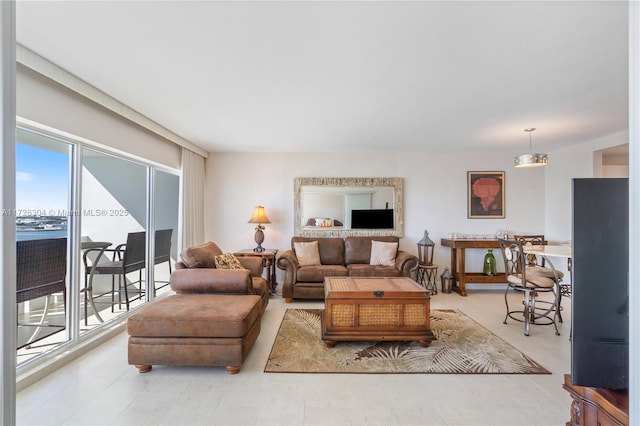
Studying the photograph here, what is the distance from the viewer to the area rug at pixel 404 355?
234cm

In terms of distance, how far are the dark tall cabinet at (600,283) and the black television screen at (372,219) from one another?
4.16 metres

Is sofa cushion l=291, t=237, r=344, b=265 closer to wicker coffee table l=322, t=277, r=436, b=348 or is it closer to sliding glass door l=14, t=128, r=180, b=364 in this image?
wicker coffee table l=322, t=277, r=436, b=348

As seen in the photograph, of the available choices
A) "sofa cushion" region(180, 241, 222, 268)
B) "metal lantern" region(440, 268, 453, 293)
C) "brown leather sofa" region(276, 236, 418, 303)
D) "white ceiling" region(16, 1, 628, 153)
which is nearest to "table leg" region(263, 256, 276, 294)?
"brown leather sofa" region(276, 236, 418, 303)

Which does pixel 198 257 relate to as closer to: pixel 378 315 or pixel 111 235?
pixel 111 235

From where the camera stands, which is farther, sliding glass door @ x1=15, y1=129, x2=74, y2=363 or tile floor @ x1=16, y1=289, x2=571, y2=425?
sliding glass door @ x1=15, y1=129, x2=74, y2=363

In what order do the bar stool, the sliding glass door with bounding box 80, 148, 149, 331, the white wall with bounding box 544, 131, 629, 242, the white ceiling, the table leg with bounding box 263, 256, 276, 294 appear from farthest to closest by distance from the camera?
the bar stool
the table leg with bounding box 263, 256, 276, 294
the white wall with bounding box 544, 131, 629, 242
the sliding glass door with bounding box 80, 148, 149, 331
the white ceiling

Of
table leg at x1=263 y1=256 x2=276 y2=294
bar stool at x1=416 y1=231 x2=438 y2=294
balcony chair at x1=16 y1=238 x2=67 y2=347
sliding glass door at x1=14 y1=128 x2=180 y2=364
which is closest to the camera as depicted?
balcony chair at x1=16 y1=238 x2=67 y2=347

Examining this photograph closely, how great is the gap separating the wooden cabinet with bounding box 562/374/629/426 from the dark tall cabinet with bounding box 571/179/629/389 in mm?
52

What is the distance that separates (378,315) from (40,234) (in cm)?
297

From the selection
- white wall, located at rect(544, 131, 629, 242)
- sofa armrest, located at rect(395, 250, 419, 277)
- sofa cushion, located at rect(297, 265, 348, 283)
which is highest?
white wall, located at rect(544, 131, 629, 242)

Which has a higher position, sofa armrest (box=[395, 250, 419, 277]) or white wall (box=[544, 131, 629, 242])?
white wall (box=[544, 131, 629, 242])

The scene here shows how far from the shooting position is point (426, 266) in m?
4.59

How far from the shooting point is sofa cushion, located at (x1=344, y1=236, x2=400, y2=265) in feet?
15.5

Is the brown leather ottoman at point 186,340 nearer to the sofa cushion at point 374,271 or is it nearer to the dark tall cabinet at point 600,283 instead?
the dark tall cabinet at point 600,283
